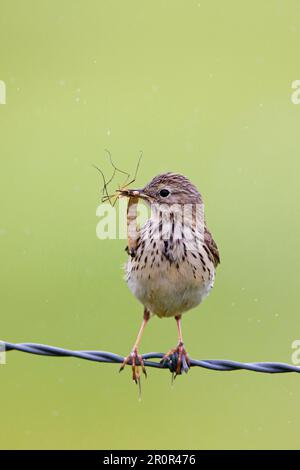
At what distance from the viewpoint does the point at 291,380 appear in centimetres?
928

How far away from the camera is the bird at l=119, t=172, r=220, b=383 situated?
588cm

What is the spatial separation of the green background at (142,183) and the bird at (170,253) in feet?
9.21

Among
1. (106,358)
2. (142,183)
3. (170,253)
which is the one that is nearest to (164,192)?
(170,253)

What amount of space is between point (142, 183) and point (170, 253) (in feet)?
16.7

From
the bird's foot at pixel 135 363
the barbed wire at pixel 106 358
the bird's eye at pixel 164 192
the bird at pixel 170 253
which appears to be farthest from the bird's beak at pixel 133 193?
the barbed wire at pixel 106 358

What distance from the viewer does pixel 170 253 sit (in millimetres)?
5891

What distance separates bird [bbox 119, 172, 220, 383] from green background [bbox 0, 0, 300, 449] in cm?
281

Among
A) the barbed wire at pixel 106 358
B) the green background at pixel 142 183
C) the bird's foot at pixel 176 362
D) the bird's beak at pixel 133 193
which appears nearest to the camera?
the barbed wire at pixel 106 358

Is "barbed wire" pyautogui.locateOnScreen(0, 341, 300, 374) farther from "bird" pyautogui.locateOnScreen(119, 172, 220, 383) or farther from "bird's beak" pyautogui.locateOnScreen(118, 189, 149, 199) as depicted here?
"bird's beak" pyautogui.locateOnScreen(118, 189, 149, 199)

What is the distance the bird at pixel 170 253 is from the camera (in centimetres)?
588

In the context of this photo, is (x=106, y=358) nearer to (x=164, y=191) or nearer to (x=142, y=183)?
(x=164, y=191)

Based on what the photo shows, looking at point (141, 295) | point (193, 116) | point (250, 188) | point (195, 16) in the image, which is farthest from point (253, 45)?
point (141, 295)

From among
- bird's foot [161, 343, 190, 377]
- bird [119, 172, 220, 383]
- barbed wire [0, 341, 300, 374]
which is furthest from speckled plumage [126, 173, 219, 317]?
barbed wire [0, 341, 300, 374]

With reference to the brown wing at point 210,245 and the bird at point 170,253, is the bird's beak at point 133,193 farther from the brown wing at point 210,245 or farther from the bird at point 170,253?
the brown wing at point 210,245
